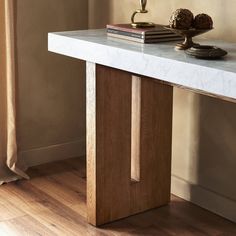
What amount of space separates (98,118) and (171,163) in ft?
2.03

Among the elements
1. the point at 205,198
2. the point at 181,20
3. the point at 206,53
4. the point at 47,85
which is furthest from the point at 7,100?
the point at 206,53

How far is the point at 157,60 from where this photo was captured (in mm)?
2191

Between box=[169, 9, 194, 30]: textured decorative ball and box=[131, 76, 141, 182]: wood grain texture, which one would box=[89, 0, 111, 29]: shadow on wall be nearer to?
box=[131, 76, 141, 182]: wood grain texture

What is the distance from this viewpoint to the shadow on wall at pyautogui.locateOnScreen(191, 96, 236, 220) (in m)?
2.75

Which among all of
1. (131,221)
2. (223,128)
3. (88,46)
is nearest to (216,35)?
(223,128)

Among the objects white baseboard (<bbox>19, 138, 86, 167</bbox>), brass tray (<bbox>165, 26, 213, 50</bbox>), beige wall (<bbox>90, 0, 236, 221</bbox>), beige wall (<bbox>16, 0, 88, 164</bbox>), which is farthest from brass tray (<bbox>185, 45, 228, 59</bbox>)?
white baseboard (<bbox>19, 138, 86, 167</bbox>)

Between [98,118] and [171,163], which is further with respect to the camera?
[171,163]

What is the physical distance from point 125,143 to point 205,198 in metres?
0.51

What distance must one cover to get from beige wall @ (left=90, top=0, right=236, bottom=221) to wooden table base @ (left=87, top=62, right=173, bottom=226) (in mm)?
119

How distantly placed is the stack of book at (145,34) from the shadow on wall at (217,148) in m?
0.40

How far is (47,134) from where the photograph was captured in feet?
11.6

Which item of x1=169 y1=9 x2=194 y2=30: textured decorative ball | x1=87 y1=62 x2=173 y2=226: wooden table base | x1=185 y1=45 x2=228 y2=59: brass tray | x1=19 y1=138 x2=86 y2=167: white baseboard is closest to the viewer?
x1=185 y1=45 x2=228 y2=59: brass tray

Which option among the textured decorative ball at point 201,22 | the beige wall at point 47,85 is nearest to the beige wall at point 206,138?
the textured decorative ball at point 201,22

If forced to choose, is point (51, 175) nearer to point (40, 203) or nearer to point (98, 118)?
point (40, 203)
